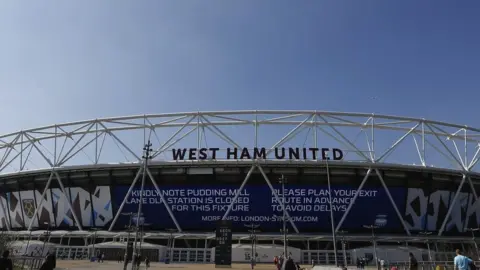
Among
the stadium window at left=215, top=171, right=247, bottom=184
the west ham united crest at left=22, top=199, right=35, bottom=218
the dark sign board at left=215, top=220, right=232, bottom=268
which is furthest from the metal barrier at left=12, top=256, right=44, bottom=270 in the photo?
the west ham united crest at left=22, top=199, right=35, bottom=218

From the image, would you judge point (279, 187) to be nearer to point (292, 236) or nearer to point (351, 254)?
point (292, 236)

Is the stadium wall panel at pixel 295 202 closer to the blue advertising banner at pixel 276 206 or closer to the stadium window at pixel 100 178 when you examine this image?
the blue advertising banner at pixel 276 206

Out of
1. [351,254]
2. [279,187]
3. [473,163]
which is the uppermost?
[473,163]

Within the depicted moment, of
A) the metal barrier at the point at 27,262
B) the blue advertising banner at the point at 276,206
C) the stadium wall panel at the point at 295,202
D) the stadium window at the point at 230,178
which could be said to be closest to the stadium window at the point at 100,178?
the stadium wall panel at the point at 295,202

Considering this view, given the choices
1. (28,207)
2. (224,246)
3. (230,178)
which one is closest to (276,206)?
(230,178)

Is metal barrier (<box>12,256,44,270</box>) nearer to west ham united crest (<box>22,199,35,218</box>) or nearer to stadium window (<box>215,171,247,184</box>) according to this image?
stadium window (<box>215,171,247,184</box>)

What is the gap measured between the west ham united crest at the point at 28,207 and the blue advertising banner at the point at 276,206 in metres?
23.9

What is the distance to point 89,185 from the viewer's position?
202 ft

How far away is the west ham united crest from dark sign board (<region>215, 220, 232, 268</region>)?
40.5 meters

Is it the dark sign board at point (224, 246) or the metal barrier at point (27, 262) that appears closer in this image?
the metal barrier at point (27, 262)

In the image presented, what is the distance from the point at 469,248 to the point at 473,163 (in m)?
12.3

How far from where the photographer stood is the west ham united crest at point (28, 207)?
6569cm

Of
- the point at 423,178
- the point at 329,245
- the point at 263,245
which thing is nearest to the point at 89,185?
the point at 263,245

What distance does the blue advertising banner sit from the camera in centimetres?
5616
